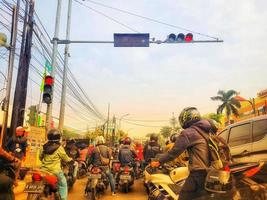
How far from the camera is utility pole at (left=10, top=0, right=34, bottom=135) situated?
12570 mm

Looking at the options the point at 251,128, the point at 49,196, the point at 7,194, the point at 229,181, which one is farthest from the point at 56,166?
the point at 251,128

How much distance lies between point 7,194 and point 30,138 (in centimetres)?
909

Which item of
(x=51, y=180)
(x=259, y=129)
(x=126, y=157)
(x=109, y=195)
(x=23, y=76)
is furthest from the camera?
(x=23, y=76)

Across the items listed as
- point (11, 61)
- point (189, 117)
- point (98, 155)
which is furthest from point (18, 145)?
point (189, 117)

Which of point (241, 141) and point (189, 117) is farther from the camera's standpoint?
point (241, 141)

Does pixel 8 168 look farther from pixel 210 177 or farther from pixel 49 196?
pixel 210 177

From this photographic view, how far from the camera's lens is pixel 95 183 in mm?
8875

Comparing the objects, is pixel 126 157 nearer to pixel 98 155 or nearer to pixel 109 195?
pixel 109 195

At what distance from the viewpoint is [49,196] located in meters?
6.06

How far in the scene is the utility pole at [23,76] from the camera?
41.2 ft

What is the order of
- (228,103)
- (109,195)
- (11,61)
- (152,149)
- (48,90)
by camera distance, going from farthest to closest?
(228,103) → (11,61) → (152,149) → (48,90) → (109,195)

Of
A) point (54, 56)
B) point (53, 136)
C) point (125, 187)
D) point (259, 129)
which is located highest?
point (54, 56)

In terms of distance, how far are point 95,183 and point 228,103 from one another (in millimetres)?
51273

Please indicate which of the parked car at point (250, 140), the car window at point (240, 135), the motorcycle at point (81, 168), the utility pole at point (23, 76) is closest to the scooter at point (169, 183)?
the parked car at point (250, 140)
